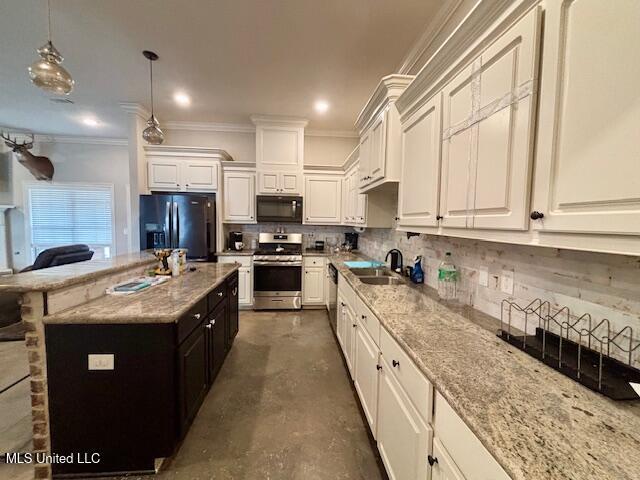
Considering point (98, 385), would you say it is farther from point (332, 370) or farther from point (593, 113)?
point (593, 113)

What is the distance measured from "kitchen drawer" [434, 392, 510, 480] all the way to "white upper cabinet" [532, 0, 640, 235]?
653mm

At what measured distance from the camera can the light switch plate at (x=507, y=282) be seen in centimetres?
139

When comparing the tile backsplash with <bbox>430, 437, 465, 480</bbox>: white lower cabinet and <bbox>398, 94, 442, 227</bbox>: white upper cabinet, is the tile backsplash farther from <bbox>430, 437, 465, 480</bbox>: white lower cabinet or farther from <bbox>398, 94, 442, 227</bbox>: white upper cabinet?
<bbox>430, 437, 465, 480</bbox>: white lower cabinet

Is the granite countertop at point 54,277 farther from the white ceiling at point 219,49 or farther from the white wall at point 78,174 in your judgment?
the white wall at point 78,174

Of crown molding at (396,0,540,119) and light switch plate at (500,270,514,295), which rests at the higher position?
crown molding at (396,0,540,119)

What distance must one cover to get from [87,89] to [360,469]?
5021 millimetres

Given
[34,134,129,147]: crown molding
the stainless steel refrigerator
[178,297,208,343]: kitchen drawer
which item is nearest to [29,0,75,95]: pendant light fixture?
[178,297,208,343]: kitchen drawer

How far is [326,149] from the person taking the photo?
486cm

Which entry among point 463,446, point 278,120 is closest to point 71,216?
point 278,120

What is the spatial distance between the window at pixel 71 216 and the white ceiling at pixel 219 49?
171 cm

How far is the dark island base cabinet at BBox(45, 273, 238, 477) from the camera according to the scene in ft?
4.75

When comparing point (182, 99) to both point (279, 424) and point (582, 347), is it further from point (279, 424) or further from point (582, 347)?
point (582, 347)

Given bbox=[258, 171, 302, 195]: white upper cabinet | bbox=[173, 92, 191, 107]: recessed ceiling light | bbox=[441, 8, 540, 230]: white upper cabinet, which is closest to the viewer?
bbox=[441, 8, 540, 230]: white upper cabinet

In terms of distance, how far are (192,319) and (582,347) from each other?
79.0 inches
